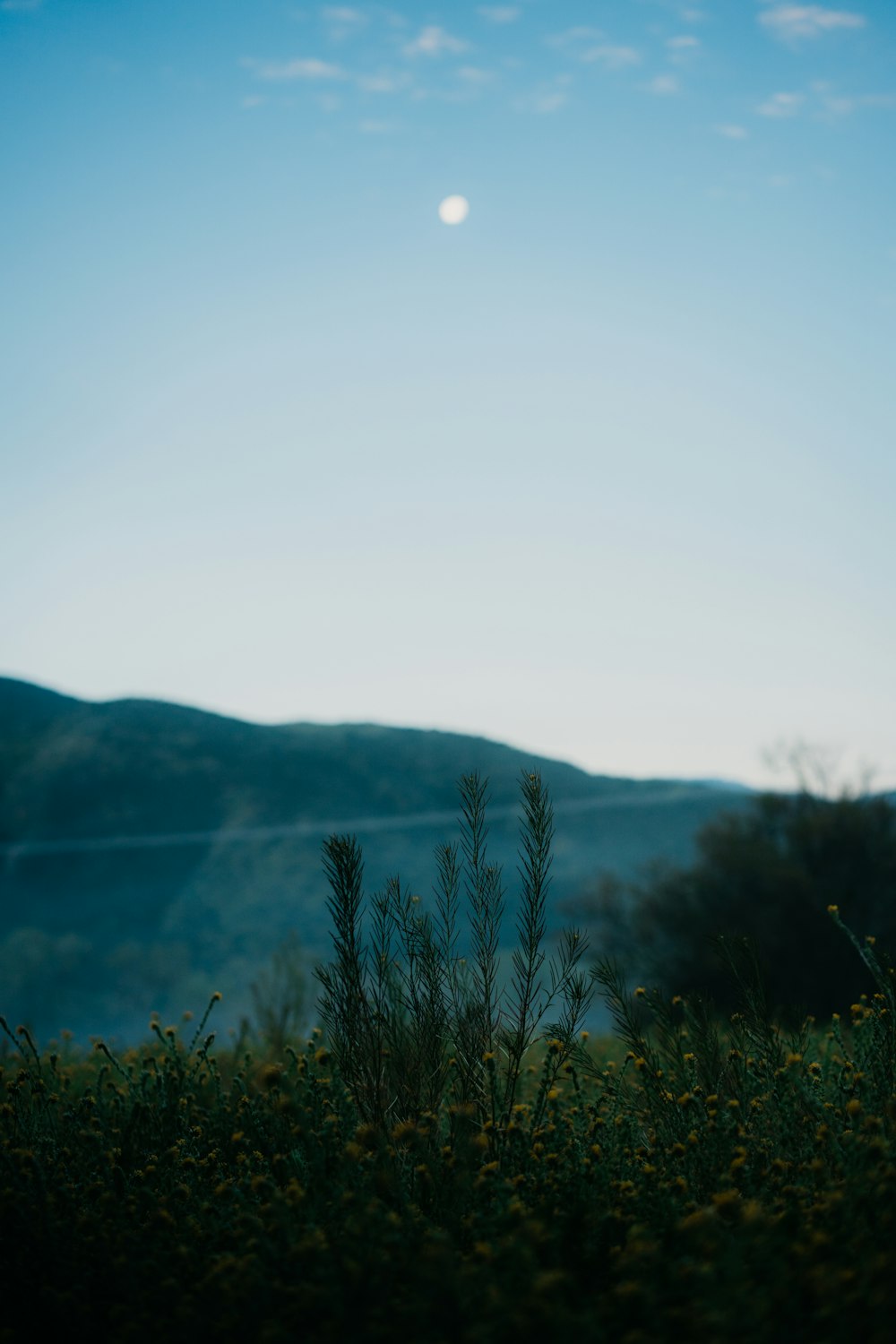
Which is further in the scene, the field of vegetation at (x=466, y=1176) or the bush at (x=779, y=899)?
the bush at (x=779, y=899)

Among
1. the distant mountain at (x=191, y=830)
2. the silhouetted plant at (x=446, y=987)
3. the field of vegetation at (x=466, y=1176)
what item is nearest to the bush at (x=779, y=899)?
the distant mountain at (x=191, y=830)

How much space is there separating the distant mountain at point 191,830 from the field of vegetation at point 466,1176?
774 inches

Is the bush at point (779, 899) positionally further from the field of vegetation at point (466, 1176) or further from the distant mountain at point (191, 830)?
the field of vegetation at point (466, 1176)

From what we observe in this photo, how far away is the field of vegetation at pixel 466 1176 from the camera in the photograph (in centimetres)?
158

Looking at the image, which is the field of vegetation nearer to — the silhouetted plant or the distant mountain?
the silhouetted plant

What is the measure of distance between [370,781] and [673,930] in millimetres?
15340

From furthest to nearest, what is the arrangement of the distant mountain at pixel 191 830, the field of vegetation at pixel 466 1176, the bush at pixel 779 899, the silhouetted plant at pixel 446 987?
the distant mountain at pixel 191 830 < the bush at pixel 779 899 < the silhouetted plant at pixel 446 987 < the field of vegetation at pixel 466 1176

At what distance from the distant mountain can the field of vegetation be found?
64.5 feet

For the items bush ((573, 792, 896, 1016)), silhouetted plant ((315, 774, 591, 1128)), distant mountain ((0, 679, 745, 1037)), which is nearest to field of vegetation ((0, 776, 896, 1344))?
silhouetted plant ((315, 774, 591, 1128))

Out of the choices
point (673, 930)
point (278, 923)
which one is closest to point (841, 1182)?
point (673, 930)

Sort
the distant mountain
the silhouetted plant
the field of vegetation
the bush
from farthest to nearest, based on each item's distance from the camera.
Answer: the distant mountain → the bush → the silhouetted plant → the field of vegetation

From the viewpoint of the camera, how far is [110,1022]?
24594mm

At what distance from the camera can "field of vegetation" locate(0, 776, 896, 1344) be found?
1577mm

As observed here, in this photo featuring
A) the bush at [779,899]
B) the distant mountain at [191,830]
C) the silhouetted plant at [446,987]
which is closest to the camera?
the silhouetted plant at [446,987]
